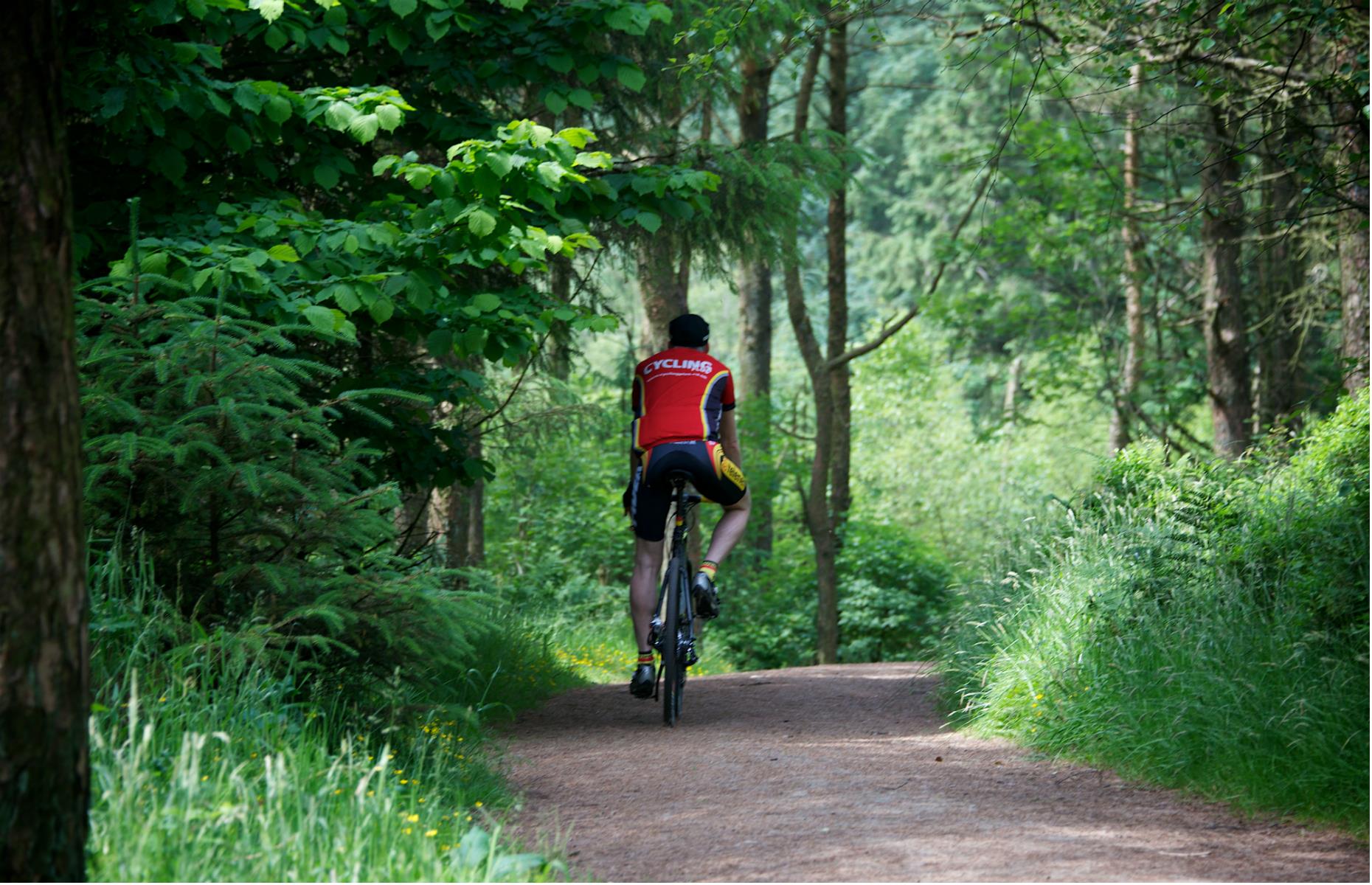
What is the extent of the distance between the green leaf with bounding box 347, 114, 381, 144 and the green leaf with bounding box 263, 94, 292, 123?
1.35ft

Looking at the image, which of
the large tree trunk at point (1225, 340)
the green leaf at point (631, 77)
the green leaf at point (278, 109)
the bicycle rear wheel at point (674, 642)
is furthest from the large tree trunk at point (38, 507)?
the large tree trunk at point (1225, 340)

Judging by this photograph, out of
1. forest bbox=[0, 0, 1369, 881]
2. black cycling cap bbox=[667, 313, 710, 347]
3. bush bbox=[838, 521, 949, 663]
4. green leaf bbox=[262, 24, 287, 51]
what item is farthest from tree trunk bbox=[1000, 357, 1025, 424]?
green leaf bbox=[262, 24, 287, 51]

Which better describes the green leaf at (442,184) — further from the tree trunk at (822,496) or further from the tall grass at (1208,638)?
the tree trunk at (822,496)

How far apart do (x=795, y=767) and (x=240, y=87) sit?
4.26 m

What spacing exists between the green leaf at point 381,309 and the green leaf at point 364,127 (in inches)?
30.1

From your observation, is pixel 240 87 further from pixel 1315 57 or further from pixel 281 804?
pixel 1315 57

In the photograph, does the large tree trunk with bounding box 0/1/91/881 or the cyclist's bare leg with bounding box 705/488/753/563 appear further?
the cyclist's bare leg with bounding box 705/488/753/563

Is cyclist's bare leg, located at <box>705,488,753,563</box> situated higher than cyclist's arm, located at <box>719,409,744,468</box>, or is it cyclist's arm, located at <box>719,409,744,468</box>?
cyclist's arm, located at <box>719,409,744,468</box>

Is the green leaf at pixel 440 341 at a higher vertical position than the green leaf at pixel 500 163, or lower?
lower

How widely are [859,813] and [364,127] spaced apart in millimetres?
3846

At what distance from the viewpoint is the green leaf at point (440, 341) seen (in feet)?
21.9

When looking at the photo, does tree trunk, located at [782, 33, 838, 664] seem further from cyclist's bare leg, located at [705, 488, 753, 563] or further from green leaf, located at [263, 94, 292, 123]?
green leaf, located at [263, 94, 292, 123]

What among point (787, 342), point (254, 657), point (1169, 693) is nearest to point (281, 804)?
point (254, 657)

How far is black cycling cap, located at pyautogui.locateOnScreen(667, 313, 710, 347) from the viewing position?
24.0 feet
